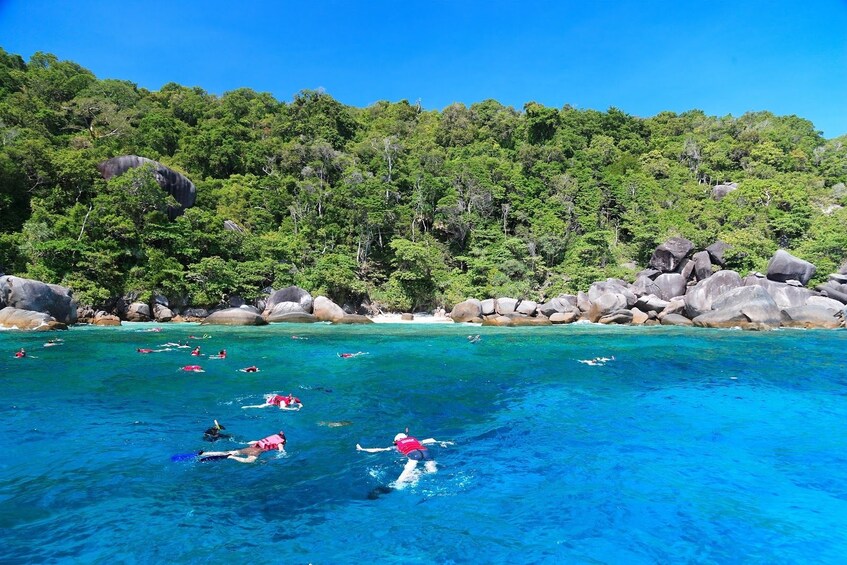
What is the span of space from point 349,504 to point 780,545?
220 inches

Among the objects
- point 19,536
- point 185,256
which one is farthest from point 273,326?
point 19,536

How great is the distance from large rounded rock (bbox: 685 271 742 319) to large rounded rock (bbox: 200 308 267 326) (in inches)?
1192

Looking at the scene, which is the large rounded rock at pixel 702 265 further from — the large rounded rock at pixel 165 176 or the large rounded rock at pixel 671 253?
the large rounded rock at pixel 165 176

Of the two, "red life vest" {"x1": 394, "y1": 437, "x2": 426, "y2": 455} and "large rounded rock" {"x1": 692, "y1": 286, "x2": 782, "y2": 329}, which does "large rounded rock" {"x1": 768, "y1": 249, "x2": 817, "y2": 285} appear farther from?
"red life vest" {"x1": 394, "y1": 437, "x2": 426, "y2": 455}

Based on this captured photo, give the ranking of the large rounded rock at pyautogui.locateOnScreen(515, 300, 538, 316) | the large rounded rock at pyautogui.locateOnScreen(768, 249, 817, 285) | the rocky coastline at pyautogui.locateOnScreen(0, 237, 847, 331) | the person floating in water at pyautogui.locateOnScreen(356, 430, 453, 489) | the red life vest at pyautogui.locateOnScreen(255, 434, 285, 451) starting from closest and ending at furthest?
the person floating in water at pyautogui.locateOnScreen(356, 430, 453, 489) → the red life vest at pyautogui.locateOnScreen(255, 434, 285, 451) → the rocky coastline at pyautogui.locateOnScreen(0, 237, 847, 331) → the large rounded rock at pyautogui.locateOnScreen(768, 249, 817, 285) → the large rounded rock at pyautogui.locateOnScreen(515, 300, 538, 316)

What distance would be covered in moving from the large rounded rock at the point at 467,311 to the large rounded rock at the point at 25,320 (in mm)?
24561

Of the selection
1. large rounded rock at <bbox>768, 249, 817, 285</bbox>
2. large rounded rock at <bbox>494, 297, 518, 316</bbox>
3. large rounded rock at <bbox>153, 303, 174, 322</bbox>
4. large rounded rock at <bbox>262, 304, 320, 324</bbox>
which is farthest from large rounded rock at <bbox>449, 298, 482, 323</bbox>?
large rounded rock at <bbox>768, 249, 817, 285</bbox>

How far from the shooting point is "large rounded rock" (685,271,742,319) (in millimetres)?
32156

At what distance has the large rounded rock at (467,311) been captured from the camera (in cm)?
3456

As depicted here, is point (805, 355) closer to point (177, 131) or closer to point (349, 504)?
point (349, 504)

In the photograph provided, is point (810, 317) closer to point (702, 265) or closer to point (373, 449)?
point (702, 265)

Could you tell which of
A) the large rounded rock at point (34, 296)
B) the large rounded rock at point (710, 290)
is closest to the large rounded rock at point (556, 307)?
the large rounded rock at point (710, 290)

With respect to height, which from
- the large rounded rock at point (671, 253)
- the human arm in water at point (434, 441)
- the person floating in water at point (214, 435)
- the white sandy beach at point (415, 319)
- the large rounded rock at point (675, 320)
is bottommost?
the human arm in water at point (434, 441)

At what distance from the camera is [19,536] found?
5.39 metres
